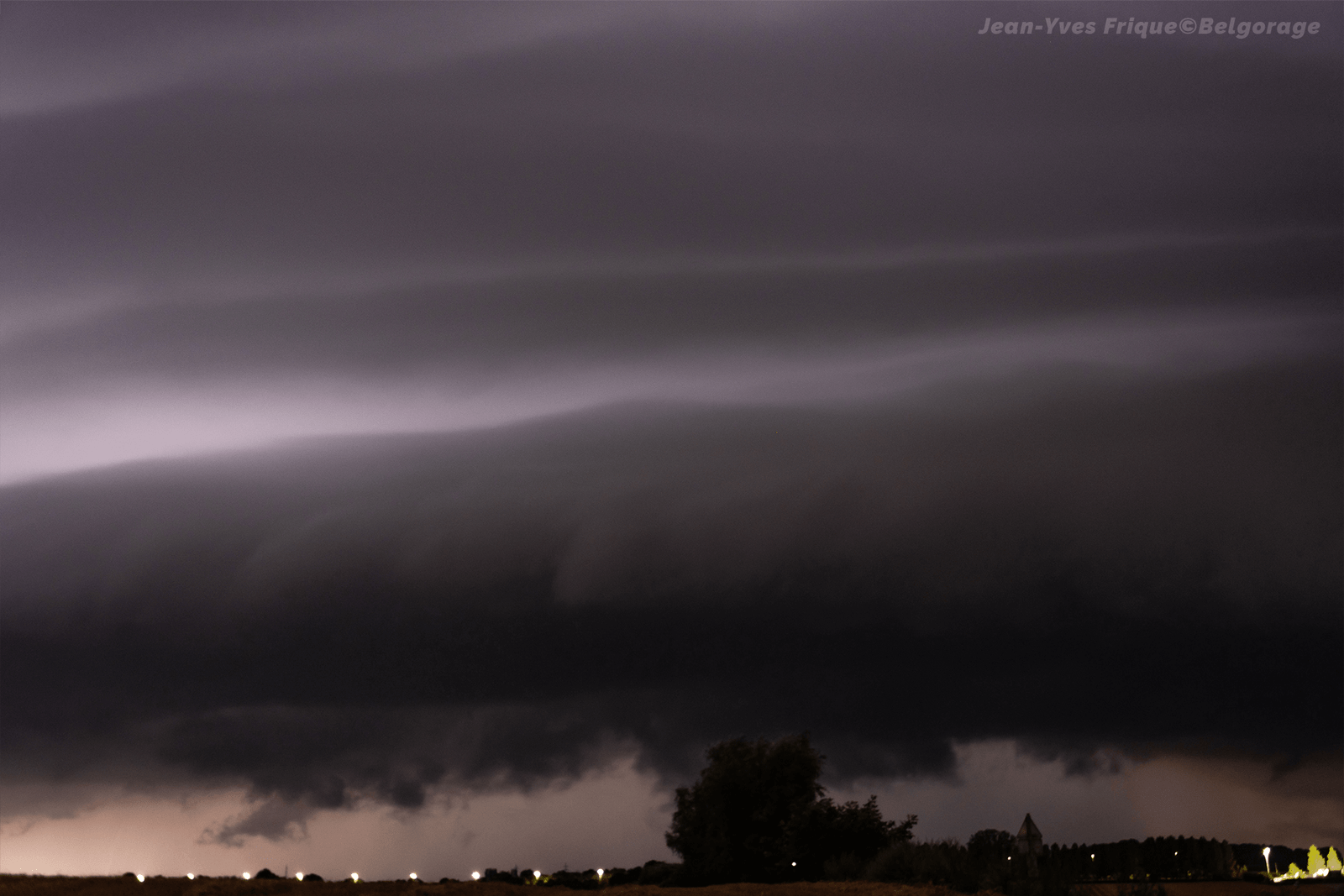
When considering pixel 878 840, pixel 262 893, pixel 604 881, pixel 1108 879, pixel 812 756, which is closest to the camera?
pixel 262 893

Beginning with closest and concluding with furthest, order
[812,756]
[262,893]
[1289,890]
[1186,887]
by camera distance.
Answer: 1. [262,893]
2. [1289,890]
3. [1186,887]
4. [812,756]

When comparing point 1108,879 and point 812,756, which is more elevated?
point 812,756

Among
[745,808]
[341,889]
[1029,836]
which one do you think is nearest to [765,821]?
[745,808]

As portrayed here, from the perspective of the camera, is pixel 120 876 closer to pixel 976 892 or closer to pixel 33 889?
pixel 33 889

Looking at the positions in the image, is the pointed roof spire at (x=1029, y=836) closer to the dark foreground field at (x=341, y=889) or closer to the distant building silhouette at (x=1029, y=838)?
the distant building silhouette at (x=1029, y=838)

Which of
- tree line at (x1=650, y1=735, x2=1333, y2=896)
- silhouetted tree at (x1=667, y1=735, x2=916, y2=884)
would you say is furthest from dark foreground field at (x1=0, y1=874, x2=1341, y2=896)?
silhouetted tree at (x1=667, y1=735, x2=916, y2=884)

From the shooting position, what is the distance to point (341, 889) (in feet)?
73.8

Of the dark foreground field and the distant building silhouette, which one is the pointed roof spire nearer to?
the distant building silhouette

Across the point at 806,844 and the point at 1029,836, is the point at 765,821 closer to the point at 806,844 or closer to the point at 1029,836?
the point at 806,844

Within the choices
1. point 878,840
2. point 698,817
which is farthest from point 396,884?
point 698,817

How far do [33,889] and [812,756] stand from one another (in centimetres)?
3593

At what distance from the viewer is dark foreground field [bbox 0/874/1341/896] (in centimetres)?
2252

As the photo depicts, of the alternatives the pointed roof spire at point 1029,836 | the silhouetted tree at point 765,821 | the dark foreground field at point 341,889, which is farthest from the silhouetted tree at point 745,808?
the dark foreground field at point 341,889

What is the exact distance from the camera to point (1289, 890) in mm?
27000
